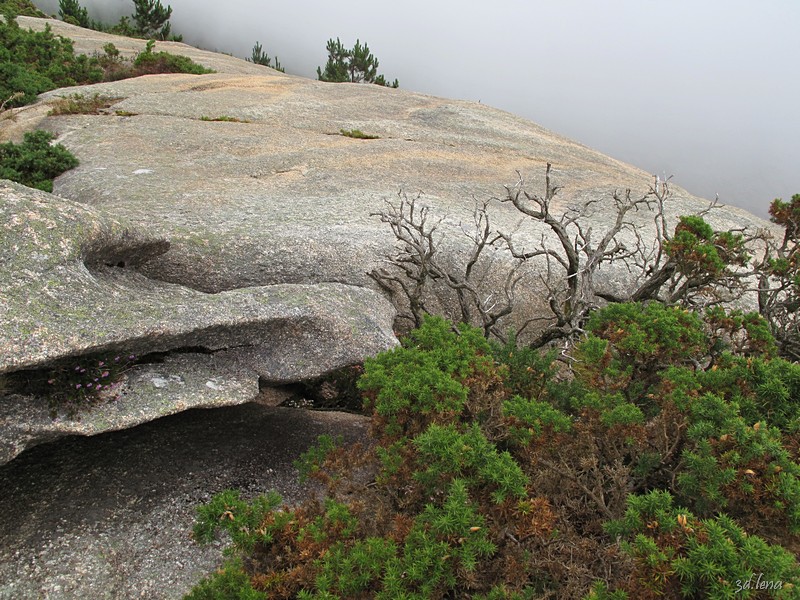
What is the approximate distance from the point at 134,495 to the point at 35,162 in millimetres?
10885

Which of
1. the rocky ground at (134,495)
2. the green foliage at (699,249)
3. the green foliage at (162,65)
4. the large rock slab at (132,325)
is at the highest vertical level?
the green foliage at (162,65)

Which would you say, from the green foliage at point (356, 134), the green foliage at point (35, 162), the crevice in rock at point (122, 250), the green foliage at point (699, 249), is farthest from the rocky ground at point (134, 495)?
the green foliage at point (356, 134)

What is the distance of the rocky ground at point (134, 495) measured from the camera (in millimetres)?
5859

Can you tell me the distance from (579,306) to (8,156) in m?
14.7

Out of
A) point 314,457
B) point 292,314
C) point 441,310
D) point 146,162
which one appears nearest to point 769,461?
point 314,457

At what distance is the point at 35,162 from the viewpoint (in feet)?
46.3

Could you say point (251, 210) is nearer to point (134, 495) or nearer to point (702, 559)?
point (134, 495)

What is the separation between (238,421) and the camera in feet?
28.3

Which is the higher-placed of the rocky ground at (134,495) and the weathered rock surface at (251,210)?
the weathered rock surface at (251,210)

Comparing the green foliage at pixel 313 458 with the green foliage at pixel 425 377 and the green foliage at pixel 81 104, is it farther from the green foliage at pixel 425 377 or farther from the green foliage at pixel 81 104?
the green foliage at pixel 81 104

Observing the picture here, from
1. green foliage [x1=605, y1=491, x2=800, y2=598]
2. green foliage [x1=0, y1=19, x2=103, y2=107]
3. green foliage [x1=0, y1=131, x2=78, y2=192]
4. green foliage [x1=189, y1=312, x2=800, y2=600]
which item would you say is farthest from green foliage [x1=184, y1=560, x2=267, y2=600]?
green foliage [x1=0, y1=19, x2=103, y2=107]

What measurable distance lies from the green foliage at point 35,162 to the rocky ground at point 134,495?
28.2 ft

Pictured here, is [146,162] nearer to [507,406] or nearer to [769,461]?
[507,406]

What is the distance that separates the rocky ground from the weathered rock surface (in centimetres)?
136
